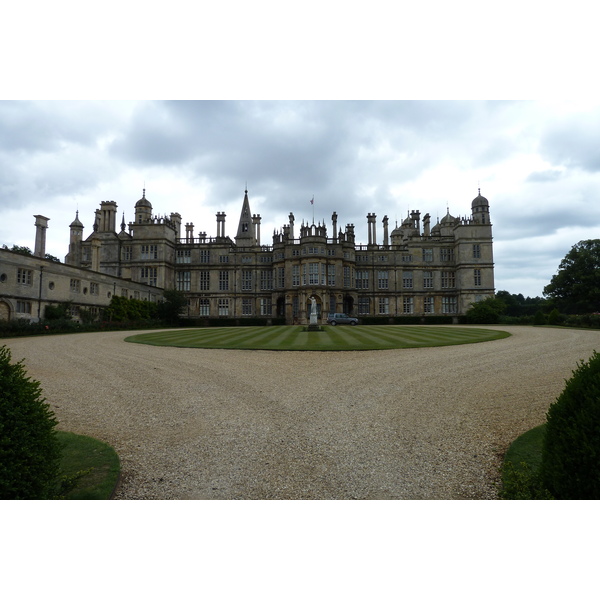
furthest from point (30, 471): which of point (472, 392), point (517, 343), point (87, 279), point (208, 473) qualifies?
point (87, 279)

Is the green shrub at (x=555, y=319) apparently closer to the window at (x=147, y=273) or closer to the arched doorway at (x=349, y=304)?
the arched doorway at (x=349, y=304)

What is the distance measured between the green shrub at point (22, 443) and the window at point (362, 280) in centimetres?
4822

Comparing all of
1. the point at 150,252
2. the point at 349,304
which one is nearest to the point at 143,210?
the point at 150,252

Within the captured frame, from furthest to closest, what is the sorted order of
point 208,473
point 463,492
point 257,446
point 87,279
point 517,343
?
point 87,279 < point 517,343 < point 257,446 < point 208,473 < point 463,492

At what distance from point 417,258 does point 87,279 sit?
38763mm

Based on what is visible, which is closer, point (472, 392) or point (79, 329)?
point (472, 392)

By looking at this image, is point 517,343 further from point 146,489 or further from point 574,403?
point 146,489

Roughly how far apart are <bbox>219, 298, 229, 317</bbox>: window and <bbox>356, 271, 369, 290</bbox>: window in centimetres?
1703

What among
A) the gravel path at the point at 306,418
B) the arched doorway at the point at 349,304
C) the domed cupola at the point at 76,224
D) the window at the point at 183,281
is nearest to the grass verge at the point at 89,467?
the gravel path at the point at 306,418

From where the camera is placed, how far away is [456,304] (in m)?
51.6

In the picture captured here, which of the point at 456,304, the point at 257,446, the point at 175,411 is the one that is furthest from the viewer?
the point at 456,304

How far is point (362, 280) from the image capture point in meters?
51.0

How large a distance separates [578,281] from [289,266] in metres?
37.5

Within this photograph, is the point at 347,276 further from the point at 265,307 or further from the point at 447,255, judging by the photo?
the point at 447,255
